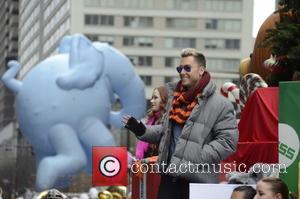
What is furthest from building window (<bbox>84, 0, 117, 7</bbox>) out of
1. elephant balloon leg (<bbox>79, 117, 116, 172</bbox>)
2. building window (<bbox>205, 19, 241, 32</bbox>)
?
elephant balloon leg (<bbox>79, 117, 116, 172</bbox>)

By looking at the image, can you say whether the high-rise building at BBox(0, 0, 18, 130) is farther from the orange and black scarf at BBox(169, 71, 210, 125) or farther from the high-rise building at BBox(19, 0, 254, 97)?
the orange and black scarf at BBox(169, 71, 210, 125)

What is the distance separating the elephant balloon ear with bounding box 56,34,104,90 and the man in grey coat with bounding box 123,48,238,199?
51.1 ft

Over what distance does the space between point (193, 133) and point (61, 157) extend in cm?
1697

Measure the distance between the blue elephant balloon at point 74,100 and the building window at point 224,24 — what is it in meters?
58.8

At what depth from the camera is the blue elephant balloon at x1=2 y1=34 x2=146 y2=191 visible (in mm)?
21719

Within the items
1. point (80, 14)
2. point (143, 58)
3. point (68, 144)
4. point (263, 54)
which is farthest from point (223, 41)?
point (263, 54)

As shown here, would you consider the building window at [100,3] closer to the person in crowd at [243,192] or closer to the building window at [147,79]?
the building window at [147,79]

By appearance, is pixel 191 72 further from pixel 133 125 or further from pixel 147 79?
pixel 147 79

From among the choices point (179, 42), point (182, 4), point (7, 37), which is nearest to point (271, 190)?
point (179, 42)

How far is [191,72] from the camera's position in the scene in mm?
5938

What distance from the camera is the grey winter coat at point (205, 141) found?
18.9 feet

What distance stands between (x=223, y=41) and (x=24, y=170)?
4275 centimetres

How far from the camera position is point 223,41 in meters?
81.2

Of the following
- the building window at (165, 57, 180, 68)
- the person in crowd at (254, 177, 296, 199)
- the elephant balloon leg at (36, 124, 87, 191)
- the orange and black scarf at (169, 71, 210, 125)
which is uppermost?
the building window at (165, 57, 180, 68)
